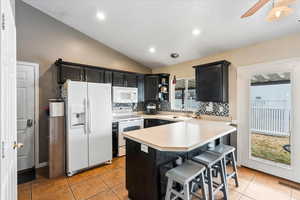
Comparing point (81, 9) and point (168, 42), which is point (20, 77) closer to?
point (81, 9)

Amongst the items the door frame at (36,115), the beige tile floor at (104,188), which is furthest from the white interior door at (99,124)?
the door frame at (36,115)

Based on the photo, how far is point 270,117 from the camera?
9.04 feet

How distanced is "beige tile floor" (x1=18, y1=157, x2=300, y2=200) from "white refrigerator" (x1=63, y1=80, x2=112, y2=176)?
0.31 m

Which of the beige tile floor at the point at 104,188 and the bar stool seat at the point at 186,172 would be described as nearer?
the bar stool seat at the point at 186,172

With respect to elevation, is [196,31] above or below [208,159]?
above

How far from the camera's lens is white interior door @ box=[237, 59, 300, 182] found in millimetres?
2455

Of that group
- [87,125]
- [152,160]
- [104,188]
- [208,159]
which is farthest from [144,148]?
[87,125]

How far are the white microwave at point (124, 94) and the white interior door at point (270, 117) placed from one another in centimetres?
269

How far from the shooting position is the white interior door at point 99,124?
9.53 feet

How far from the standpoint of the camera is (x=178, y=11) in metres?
2.40

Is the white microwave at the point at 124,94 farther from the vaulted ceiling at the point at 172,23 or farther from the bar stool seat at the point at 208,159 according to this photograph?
the bar stool seat at the point at 208,159

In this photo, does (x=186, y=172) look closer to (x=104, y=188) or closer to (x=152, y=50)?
(x=104, y=188)

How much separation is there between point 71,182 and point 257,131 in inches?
145

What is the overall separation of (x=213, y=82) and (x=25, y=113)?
4.04 m
